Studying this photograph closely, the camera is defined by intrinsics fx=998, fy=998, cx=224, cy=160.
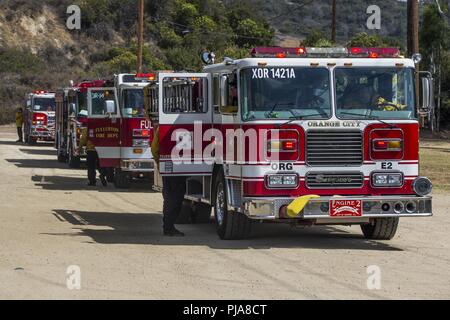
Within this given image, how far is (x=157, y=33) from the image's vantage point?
8475 centimetres

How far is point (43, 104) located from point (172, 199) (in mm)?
34018

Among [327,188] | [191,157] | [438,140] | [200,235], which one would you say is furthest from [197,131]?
[438,140]

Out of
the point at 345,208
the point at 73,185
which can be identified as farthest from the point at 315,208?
the point at 73,185

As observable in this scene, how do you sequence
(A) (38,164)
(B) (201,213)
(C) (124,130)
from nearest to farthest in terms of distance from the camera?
(B) (201,213) < (C) (124,130) < (A) (38,164)

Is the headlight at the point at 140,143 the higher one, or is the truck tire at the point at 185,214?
the headlight at the point at 140,143

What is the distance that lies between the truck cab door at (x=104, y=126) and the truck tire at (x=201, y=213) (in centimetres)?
765

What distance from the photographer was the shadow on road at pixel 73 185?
2477 cm

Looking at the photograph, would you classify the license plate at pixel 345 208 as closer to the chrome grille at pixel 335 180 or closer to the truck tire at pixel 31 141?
the chrome grille at pixel 335 180

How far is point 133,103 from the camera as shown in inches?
976

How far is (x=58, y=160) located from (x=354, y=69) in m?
24.3

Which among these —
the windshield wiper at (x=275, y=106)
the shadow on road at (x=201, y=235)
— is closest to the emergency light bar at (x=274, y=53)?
the windshield wiper at (x=275, y=106)

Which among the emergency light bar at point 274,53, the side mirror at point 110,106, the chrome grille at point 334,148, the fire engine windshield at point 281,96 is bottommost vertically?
the chrome grille at point 334,148

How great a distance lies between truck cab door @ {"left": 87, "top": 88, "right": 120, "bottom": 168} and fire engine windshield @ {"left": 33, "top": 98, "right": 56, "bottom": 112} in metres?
22.7

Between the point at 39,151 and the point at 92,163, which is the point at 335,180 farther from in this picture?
the point at 39,151
